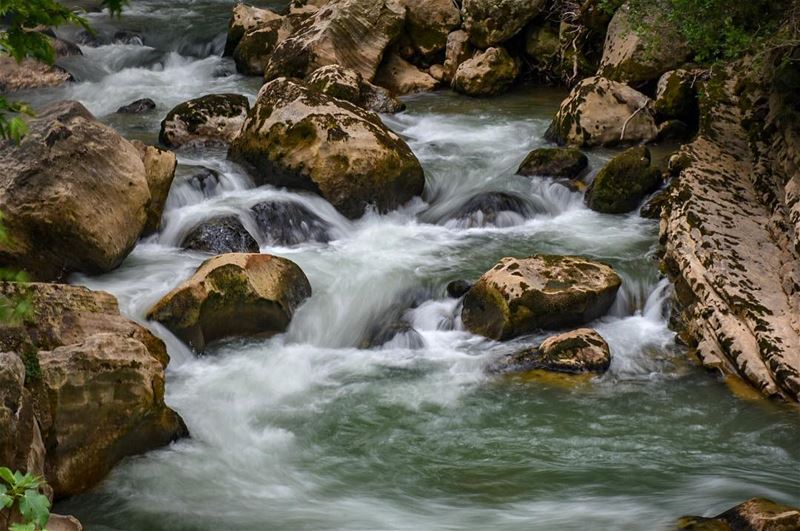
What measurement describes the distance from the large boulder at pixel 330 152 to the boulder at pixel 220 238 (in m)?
1.24

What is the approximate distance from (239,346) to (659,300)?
12.5 feet

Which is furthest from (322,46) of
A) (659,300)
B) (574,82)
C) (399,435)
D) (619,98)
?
(399,435)

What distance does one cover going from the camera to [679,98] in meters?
12.6

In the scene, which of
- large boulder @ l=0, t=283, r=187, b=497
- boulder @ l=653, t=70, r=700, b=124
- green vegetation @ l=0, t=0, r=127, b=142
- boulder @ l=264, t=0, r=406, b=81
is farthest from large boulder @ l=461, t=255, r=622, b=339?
boulder @ l=264, t=0, r=406, b=81

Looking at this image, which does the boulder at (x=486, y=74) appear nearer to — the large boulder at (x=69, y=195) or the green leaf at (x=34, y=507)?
the large boulder at (x=69, y=195)

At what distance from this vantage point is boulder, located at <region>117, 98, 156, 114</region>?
49.2 ft

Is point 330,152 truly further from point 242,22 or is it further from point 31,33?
point 31,33

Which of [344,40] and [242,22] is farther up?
[242,22]

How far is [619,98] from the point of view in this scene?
12.8 metres

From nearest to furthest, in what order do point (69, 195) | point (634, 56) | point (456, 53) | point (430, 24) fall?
point (69, 195)
point (634, 56)
point (456, 53)
point (430, 24)

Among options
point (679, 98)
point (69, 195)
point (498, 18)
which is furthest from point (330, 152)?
point (498, 18)

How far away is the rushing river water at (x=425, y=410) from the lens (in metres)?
6.05

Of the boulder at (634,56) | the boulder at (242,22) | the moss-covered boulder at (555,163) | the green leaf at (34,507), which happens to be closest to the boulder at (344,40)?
the boulder at (242,22)

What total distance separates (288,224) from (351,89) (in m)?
3.70
